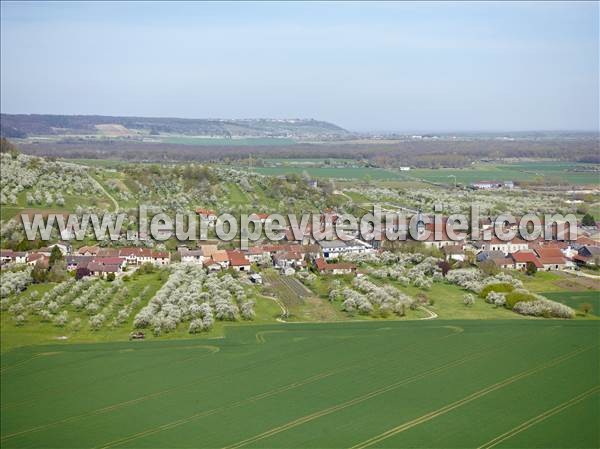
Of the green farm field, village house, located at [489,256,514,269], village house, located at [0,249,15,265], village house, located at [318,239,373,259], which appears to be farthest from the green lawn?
the green farm field

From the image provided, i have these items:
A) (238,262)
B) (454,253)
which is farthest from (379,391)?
(454,253)

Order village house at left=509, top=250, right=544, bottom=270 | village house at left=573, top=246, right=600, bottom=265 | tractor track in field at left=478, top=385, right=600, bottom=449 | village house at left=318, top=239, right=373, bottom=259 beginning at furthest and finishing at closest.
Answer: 1. village house at left=318, top=239, right=373, bottom=259
2. village house at left=573, top=246, right=600, bottom=265
3. village house at left=509, top=250, right=544, bottom=270
4. tractor track in field at left=478, top=385, right=600, bottom=449

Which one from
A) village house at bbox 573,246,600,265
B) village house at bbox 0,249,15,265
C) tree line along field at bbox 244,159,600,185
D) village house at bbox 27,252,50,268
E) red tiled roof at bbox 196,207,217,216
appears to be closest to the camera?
village house at bbox 27,252,50,268

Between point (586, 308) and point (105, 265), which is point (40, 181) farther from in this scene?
point (586, 308)

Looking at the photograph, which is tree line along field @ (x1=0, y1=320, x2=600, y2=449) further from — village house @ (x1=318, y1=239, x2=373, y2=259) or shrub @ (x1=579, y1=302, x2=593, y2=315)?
village house @ (x1=318, y1=239, x2=373, y2=259)

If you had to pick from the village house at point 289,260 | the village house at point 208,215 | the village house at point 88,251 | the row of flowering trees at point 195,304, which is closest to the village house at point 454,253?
the village house at point 289,260
